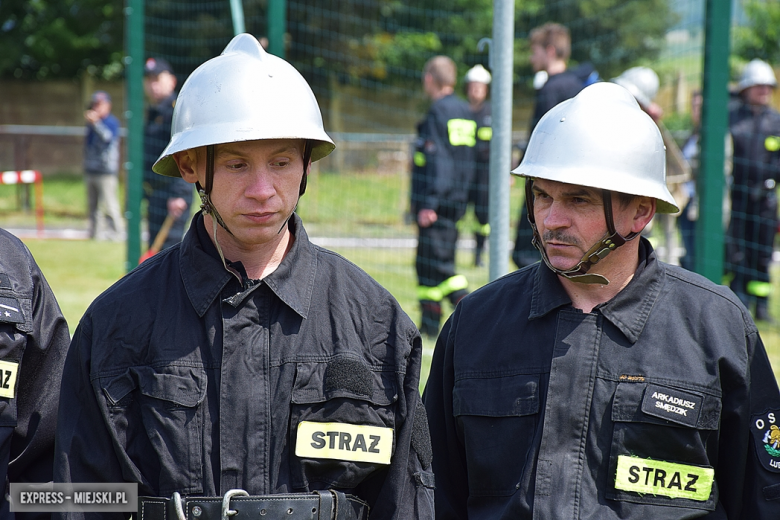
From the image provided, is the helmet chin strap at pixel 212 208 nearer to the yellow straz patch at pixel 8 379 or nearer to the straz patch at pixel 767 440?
the yellow straz patch at pixel 8 379

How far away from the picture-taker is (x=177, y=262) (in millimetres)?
2424

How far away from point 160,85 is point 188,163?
→ 21.3 ft

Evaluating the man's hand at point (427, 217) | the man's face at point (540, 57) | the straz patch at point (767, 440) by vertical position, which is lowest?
the straz patch at point (767, 440)

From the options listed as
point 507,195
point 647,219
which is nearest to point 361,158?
point 507,195

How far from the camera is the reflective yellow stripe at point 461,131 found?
28.4ft

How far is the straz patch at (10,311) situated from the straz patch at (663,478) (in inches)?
67.6

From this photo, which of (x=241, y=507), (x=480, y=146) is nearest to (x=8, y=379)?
(x=241, y=507)

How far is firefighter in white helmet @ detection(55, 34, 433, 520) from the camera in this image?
2227 millimetres

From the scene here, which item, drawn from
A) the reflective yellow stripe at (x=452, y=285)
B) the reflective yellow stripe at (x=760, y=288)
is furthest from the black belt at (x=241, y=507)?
the reflective yellow stripe at (x=760, y=288)

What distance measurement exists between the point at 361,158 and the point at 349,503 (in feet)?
46.9

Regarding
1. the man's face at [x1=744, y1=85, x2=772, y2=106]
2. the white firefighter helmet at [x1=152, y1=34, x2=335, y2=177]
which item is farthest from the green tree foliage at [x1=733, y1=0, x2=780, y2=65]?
the white firefighter helmet at [x1=152, y1=34, x2=335, y2=177]

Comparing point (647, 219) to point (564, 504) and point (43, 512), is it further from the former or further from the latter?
point (43, 512)

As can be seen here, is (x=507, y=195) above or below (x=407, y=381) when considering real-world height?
above

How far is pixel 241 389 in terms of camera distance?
224 cm
